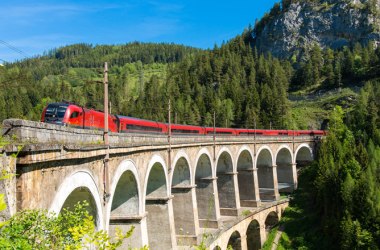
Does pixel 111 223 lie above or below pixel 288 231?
above

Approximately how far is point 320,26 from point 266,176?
11722 cm

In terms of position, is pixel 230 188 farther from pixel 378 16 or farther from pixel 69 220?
pixel 378 16

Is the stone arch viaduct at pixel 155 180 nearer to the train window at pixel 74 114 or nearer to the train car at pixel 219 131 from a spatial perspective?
the train car at pixel 219 131

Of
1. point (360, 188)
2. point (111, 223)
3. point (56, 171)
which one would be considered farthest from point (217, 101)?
point (56, 171)

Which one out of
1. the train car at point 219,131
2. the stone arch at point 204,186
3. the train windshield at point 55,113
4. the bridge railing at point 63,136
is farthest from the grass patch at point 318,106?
the train windshield at point 55,113

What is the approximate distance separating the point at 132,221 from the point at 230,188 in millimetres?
24450

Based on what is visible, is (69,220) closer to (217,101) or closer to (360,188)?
(360,188)

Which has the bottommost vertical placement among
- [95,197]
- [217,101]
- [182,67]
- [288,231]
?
[288,231]

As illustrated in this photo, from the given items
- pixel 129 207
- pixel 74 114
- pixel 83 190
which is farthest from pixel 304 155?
pixel 83 190

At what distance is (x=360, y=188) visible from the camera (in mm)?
38125

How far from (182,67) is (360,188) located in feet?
350

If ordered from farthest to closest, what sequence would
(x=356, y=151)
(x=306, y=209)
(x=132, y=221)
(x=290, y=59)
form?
(x=290, y=59), (x=306, y=209), (x=356, y=151), (x=132, y=221)

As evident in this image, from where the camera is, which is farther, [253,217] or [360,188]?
[253,217]

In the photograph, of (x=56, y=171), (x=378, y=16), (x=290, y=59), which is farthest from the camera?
(x=290, y=59)
